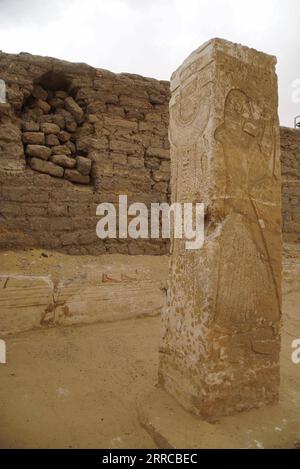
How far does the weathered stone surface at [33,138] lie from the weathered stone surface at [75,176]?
1.39 ft

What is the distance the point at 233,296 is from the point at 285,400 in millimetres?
815

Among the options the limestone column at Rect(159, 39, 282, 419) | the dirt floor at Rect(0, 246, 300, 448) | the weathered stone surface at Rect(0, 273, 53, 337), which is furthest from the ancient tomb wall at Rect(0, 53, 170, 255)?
→ the limestone column at Rect(159, 39, 282, 419)

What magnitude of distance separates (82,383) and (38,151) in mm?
2472

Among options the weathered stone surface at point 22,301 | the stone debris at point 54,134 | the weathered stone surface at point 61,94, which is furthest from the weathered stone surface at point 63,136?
the weathered stone surface at point 22,301

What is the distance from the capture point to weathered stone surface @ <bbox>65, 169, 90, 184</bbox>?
12.8 ft

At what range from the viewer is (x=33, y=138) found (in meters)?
3.80

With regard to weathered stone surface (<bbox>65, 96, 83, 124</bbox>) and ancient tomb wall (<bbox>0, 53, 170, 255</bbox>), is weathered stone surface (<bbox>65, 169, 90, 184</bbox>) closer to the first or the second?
ancient tomb wall (<bbox>0, 53, 170, 255</bbox>)

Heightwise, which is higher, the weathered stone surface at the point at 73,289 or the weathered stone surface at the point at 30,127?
the weathered stone surface at the point at 30,127

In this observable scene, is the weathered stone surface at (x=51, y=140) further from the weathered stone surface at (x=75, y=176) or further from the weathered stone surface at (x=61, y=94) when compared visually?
the weathered stone surface at (x=61, y=94)

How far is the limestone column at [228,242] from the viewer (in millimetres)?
1898

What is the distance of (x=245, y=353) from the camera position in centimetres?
199
